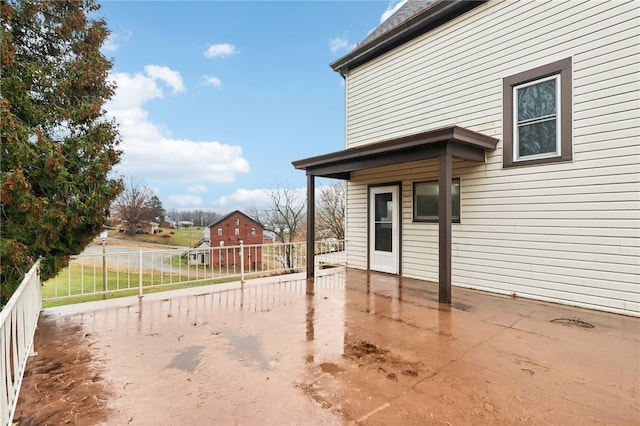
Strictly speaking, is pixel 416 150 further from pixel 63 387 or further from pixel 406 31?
pixel 63 387

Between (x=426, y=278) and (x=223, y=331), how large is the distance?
4.32m

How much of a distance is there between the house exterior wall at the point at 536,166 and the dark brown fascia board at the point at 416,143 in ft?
1.94

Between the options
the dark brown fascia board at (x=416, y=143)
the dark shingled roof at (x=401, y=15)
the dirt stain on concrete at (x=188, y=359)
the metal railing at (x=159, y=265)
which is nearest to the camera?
the dirt stain on concrete at (x=188, y=359)

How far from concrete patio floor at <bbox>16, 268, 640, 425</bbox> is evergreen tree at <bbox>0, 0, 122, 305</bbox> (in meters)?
1.10

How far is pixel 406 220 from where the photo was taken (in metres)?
6.66

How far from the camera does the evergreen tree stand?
3.21 m

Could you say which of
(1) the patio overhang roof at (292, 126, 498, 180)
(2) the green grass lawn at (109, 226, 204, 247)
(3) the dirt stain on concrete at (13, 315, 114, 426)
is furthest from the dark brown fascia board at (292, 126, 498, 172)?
(2) the green grass lawn at (109, 226, 204, 247)

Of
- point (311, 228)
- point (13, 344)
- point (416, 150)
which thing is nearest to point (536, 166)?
Answer: point (416, 150)

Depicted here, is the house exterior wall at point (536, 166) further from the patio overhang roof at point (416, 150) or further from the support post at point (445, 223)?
the support post at point (445, 223)

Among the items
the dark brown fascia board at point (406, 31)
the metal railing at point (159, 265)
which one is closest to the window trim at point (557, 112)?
the dark brown fascia board at point (406, 31)

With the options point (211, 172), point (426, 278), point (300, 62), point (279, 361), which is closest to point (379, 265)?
point (426, 278)

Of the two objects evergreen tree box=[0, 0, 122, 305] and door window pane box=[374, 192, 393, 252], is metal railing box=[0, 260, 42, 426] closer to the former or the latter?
evergreen tree box=[0, 0, 122, 305]

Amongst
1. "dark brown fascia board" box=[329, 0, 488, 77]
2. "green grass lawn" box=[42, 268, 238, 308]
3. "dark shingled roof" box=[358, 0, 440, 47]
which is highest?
"dark shingled roof" box=[358, 0, 440, 47]

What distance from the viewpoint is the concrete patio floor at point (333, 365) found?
2.01 m
